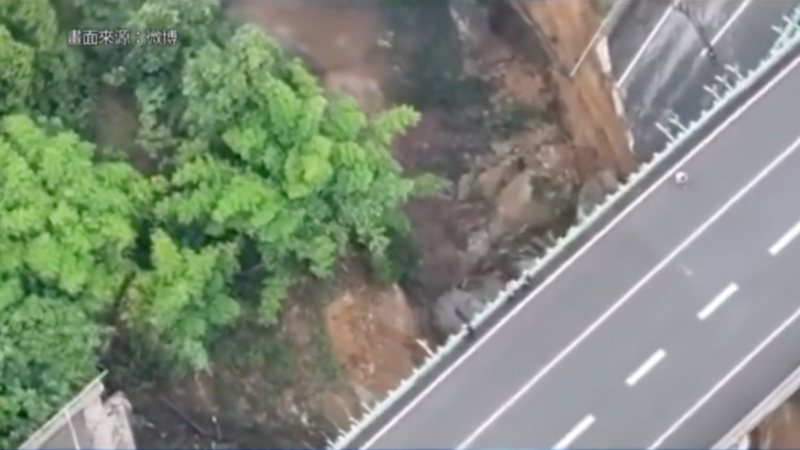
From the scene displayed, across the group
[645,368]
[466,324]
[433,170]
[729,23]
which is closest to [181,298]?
[466,324]

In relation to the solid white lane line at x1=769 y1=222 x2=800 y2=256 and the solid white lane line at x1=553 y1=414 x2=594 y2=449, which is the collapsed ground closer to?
the solid white lane line at x1=769 y1=222 x2=800 y2=256

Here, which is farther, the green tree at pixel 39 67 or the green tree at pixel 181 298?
the green tree at pixel 181 298

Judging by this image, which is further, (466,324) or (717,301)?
(466,324)

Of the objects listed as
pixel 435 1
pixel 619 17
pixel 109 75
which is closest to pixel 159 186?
pixel 109 75

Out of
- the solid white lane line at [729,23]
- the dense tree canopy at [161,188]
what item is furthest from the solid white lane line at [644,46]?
the dense tree canopy at [161,188]

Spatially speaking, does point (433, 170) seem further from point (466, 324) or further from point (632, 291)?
point (632, 291)

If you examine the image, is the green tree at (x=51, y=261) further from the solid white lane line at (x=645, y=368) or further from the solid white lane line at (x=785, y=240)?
the solid white lane line at (x=785, y=240)
